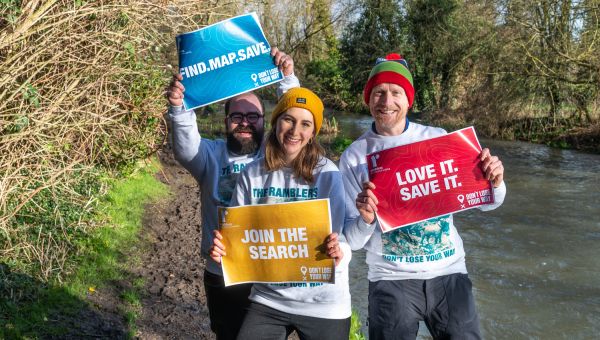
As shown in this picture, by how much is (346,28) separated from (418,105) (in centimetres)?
579

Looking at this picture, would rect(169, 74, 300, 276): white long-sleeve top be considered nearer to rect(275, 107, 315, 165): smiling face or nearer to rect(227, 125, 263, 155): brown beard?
rect(227, 125, 263, 155): brown beard

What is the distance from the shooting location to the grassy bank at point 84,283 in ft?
15.7

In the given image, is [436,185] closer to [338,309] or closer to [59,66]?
[338,309]

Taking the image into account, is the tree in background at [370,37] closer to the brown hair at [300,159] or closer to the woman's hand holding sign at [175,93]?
the woman's hand holding sign at [175,93]

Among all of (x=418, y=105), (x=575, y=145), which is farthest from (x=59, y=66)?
(x=418, y=105)

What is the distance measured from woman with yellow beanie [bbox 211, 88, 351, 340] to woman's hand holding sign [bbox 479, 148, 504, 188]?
2.48 ft

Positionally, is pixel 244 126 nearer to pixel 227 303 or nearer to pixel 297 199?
pixel 297 199

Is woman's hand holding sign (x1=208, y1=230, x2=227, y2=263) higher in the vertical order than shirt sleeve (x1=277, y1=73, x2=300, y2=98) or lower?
lower

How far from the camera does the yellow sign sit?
9.23ft

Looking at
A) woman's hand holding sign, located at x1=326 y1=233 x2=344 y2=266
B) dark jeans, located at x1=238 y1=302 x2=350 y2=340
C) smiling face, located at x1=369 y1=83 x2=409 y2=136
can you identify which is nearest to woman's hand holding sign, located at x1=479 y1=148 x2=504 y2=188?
smiling face, located at x1=369 y1=83 x2=409 y2=136

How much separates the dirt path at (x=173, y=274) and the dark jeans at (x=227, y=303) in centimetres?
194

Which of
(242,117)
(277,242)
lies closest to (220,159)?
(242,117)

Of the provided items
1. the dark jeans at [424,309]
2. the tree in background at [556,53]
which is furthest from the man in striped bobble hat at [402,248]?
the tree in background at [556,53]

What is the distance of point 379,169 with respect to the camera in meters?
3.02
